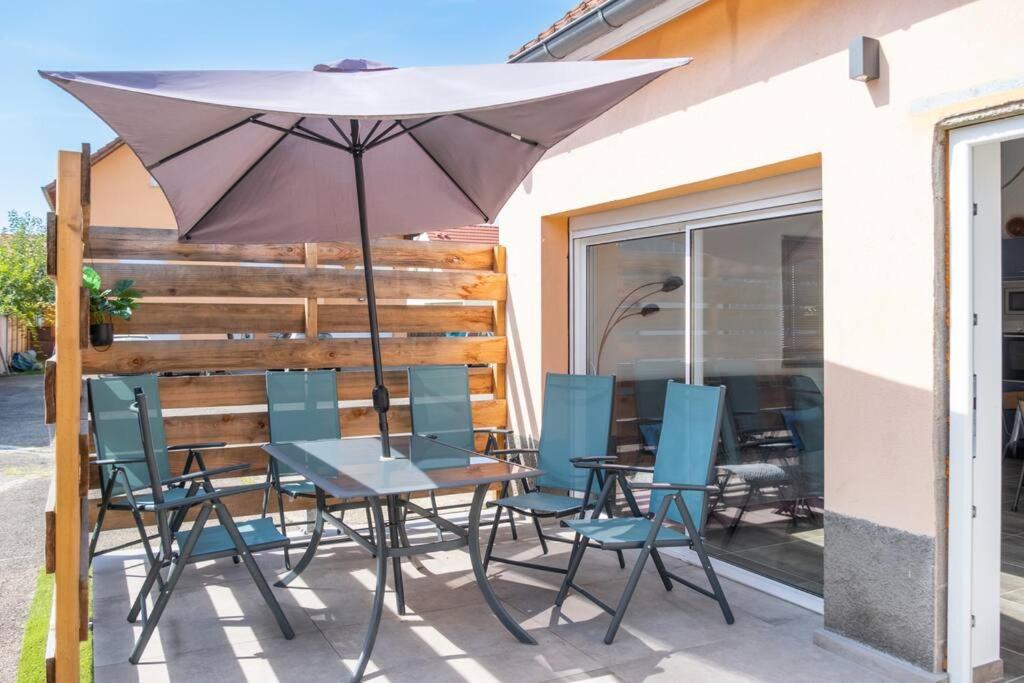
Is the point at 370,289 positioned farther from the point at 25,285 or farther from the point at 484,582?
the point at 25,285

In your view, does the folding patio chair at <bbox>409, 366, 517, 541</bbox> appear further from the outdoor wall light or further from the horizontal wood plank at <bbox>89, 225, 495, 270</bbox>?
the outdoor wall light

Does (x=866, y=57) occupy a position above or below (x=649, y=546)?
above

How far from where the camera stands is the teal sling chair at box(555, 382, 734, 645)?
4.17 meters

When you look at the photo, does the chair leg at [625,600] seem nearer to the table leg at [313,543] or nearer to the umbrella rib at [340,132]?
the table leg at [313,543]

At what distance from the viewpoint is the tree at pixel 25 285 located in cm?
2828

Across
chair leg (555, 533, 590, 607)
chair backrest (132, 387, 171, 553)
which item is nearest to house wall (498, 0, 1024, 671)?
chair leg (555, 533, 590, 607)

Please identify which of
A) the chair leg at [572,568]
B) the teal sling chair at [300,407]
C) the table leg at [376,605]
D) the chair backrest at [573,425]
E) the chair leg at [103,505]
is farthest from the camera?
the teal sling chair at [300,407]

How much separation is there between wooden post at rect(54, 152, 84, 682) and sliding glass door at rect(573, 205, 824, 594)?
3.56 m

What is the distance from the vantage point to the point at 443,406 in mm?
6391

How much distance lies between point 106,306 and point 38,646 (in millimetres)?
2301

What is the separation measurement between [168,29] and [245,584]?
68.0 feet

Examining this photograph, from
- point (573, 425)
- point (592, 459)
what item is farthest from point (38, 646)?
point (573, 425)

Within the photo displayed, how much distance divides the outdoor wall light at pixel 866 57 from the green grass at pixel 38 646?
4433mm

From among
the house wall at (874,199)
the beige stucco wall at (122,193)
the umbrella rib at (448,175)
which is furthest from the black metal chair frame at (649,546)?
the beige stucco wall at (122,193)
